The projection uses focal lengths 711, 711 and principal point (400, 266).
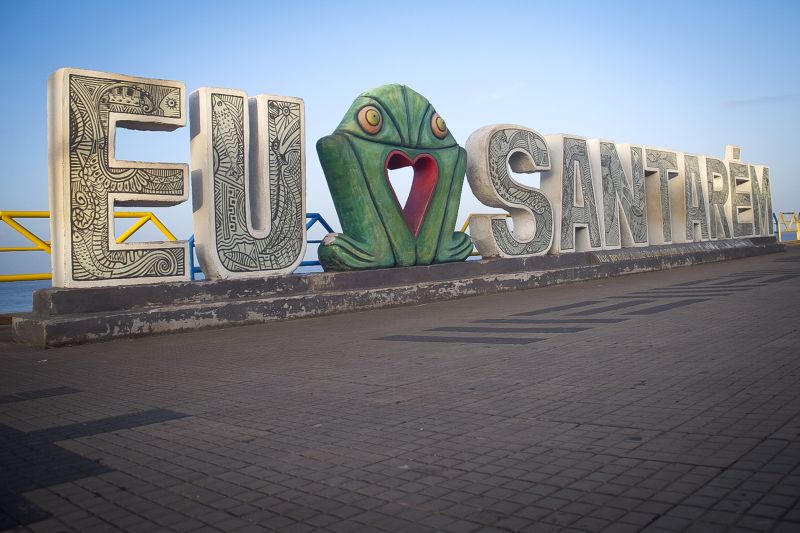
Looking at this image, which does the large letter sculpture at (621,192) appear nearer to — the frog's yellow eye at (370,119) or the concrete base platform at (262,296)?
the concrete base platform at (262,296)

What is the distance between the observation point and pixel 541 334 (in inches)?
312

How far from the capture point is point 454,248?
14.1 metres

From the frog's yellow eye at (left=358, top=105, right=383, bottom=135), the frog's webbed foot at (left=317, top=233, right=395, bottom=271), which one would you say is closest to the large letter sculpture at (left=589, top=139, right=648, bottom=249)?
the frog's yellow eye at (left=358, top=105, right=383, bottom=135)

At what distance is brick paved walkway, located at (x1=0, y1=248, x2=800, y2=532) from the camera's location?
2.91 meters

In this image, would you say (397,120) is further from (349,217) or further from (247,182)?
(247,182)

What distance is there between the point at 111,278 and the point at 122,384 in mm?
3877

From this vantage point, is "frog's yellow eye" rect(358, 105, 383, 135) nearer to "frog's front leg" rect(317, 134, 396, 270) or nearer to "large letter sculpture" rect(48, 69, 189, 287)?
"frog's front leg" rect(317, 134, 396, 270)

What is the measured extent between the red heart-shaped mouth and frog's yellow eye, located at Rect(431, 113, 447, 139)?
567mm

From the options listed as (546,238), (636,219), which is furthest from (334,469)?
(636,219)

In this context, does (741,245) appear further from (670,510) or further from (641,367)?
(670,510)

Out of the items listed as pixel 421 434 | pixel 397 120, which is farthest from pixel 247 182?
pixel 421 434

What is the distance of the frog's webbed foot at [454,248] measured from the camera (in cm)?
1387

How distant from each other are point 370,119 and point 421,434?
918 centimetres

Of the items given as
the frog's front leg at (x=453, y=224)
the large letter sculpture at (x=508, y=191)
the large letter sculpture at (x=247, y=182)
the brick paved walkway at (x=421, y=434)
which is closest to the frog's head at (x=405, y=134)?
the frog's front leg at (x=453, y=224)
